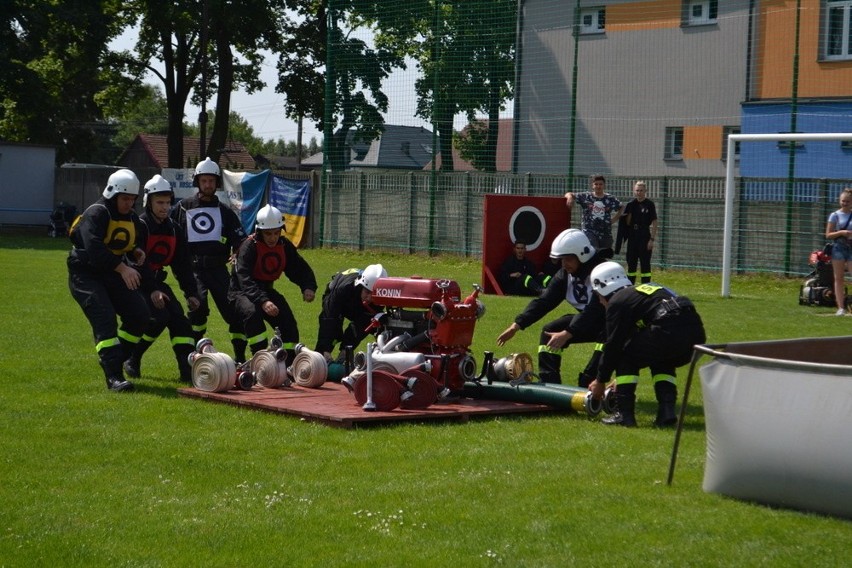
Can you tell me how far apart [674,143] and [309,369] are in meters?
18.1

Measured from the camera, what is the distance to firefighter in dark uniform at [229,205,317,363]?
11859mm

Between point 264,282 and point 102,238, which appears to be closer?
point 102,238

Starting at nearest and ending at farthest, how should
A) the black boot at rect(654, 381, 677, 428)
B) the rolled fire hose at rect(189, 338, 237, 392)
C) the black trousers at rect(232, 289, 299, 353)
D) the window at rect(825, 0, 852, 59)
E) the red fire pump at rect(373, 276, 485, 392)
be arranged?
the black boot at rect(654, 381, 677, 428)
the red fire pump at rect(373, 276, 485, 392)
the rolled fire hose at rect(189, 338, 237, 392)
the black trousers at rect(232, 289, 299, 353)
the window at rect(825, 0, 852, 59)

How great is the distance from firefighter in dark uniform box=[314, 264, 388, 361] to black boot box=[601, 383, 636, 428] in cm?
268

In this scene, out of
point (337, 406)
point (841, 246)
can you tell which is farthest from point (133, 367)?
point (841, 246)

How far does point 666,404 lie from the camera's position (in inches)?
382

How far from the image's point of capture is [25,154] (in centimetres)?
4525

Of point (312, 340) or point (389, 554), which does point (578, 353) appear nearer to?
point (312, 340)

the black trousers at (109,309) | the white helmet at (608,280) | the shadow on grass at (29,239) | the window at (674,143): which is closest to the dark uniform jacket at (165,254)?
the black trousers at (109,309)

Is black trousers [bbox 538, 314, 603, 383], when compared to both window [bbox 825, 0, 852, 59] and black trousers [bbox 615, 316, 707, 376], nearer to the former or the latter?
black trousers [bbox 615, 316, 707, 376]

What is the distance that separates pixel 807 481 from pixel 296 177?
28.7 m

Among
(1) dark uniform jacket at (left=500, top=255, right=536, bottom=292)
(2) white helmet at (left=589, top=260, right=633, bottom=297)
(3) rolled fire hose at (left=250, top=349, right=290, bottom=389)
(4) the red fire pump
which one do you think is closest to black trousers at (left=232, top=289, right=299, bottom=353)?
(3) rolled fire hose at (left=250, top=349, right=290, bottom=389)

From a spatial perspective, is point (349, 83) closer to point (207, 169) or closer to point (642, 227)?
point (642, 227)

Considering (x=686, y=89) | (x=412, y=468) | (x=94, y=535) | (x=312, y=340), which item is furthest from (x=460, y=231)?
→ (x=94, y=535)
